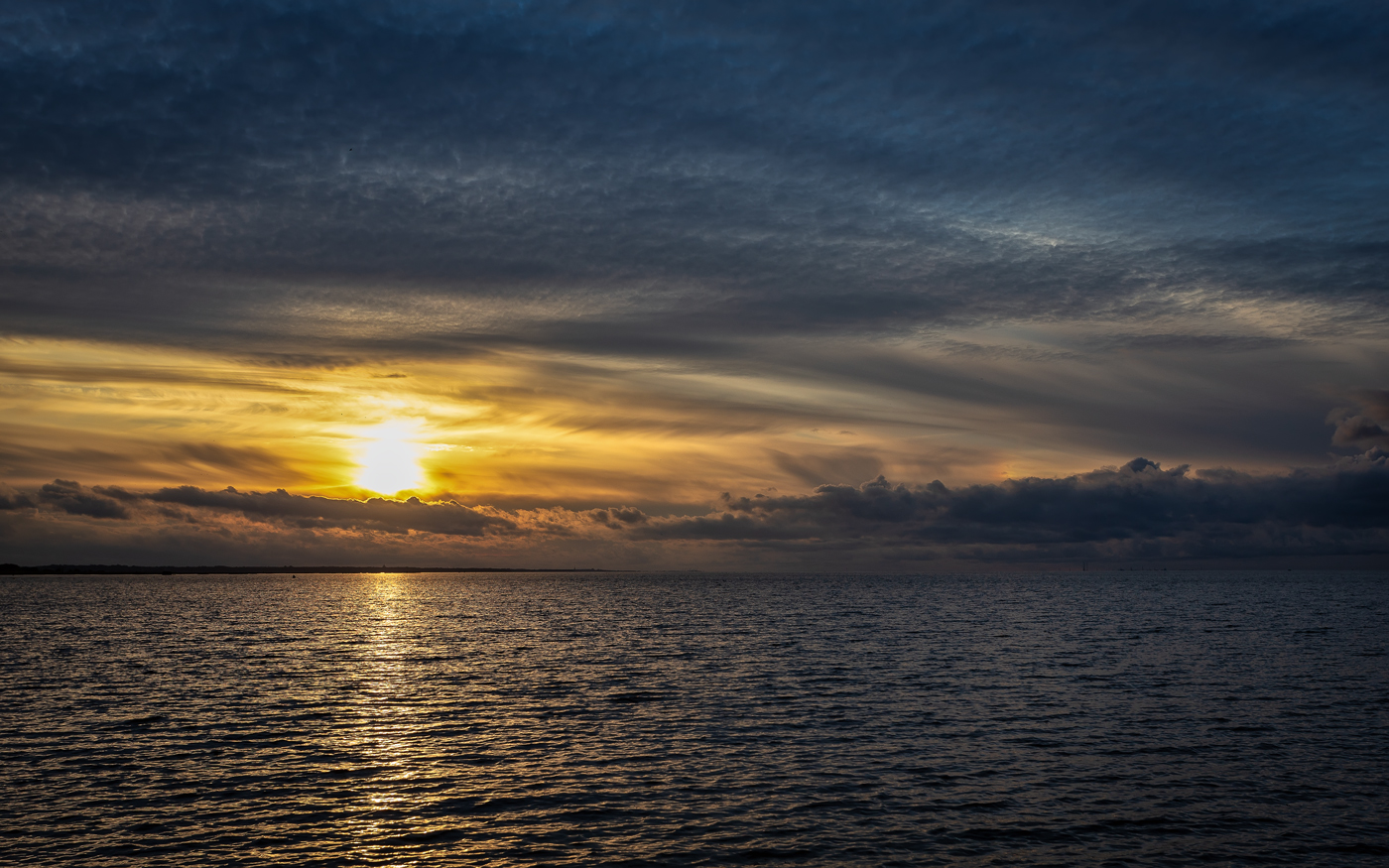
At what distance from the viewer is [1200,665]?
68.2 m

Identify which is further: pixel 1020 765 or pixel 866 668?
pixel 866 668

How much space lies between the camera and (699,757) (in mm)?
37938

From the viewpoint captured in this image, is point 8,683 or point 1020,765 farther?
point 8,683

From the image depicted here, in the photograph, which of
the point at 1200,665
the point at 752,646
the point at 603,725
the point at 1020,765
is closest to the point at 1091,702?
the point at 1020,765

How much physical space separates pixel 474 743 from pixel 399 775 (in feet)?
19.8

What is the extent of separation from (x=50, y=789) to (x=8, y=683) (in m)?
34.5

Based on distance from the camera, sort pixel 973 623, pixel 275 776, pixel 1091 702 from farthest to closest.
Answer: pixel 973 623 < pixel 1091 702 < pixel 275 776

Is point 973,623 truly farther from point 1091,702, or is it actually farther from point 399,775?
point 399,775

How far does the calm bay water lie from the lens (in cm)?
2720

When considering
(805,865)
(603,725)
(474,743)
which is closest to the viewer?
(805,865)

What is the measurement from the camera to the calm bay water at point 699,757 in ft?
89.2

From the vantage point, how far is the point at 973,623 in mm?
115875

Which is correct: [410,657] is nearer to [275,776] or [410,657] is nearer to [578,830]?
[275,776]

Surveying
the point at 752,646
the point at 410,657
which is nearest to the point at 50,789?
the point at 410,657
